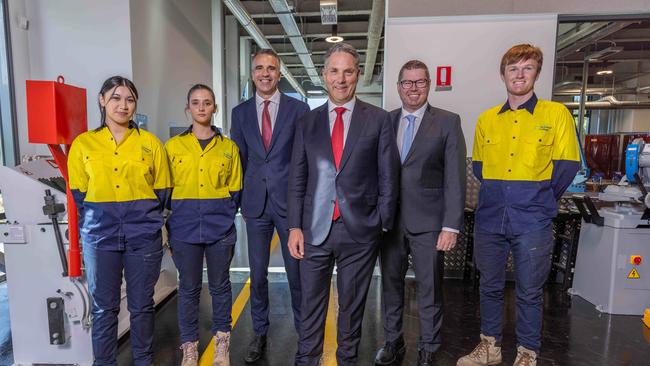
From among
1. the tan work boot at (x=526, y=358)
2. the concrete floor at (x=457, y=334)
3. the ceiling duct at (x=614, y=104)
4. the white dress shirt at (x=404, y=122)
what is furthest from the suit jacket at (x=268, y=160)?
the ceiling duct at (x=614, y=104)

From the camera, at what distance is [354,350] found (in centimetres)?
178

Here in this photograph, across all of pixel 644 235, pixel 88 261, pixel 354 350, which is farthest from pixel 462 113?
pixel 88 261

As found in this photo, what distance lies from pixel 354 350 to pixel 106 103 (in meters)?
1.73

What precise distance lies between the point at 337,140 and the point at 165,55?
2.63 meters

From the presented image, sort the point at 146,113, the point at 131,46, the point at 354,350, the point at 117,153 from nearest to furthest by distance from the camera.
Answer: the point at 354,350 < the point at 117,153 < the point at 131,46 < the point at 146,113

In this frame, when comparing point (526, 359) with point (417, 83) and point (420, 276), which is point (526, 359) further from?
point (417, 83)

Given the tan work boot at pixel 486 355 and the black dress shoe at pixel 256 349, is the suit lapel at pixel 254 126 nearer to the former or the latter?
the black dress shoe at pixel 256 349

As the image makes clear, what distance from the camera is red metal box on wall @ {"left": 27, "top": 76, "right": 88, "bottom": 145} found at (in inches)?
75.0

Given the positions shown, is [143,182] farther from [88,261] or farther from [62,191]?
[62,191]

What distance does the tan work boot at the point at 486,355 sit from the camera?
2.33 metres

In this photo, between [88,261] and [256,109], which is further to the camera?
[256,109]

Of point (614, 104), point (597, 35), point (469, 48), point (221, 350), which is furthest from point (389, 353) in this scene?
point (614, 104)

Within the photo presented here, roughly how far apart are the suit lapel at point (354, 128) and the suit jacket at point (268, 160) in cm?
59

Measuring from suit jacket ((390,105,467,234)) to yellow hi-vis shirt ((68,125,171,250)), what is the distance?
1381 millimetres
